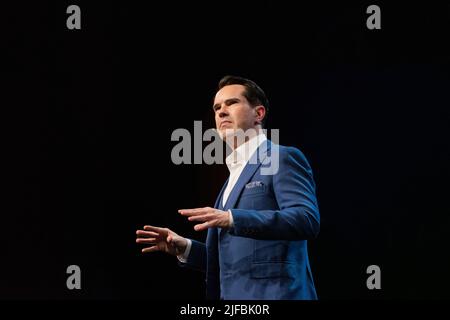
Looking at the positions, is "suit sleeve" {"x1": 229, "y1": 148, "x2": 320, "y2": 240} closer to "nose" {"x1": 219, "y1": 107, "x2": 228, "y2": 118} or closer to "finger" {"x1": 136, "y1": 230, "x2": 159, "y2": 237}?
"nose" {"x1": 219, "y1": 107, "x2": 228, "y2": 118}

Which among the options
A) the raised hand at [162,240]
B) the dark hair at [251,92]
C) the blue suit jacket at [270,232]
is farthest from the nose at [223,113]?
the raised hand at [162,240]

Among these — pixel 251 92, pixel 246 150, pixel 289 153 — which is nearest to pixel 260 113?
pixel 251 92

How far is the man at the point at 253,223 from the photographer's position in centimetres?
153

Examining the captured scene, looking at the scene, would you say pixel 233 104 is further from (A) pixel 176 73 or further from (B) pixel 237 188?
(A) pixel 176 73

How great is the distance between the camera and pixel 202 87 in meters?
2.81

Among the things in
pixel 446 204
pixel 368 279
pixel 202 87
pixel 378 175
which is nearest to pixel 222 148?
pixel 202 87

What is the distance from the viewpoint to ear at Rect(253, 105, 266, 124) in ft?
6.73

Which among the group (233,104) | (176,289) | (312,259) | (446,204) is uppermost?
(233,104)

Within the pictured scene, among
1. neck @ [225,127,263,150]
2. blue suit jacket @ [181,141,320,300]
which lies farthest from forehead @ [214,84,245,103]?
blue suit jacket @ [181,141,320,300]

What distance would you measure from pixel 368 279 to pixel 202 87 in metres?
1.36

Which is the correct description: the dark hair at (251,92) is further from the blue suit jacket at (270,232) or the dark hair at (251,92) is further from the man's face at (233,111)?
the blue suit jacket at (270,232)

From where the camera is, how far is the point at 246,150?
1.95 metres

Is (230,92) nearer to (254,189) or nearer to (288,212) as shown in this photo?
(254,189)

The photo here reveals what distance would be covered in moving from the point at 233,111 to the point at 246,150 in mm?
167
